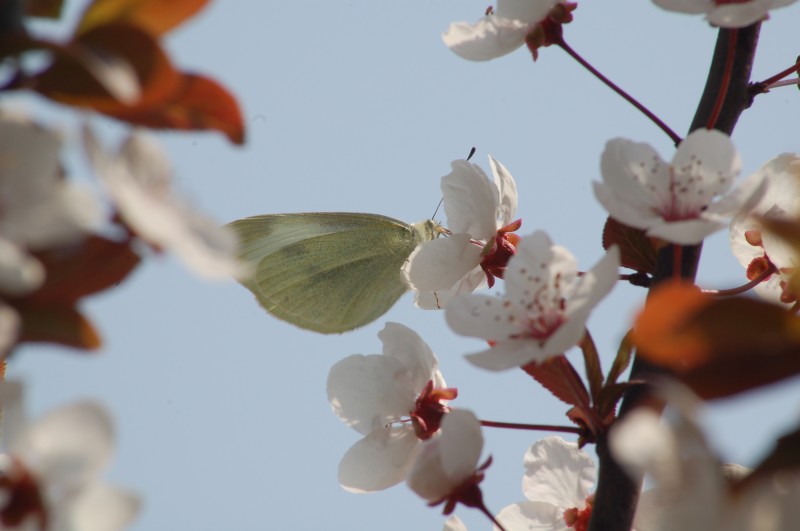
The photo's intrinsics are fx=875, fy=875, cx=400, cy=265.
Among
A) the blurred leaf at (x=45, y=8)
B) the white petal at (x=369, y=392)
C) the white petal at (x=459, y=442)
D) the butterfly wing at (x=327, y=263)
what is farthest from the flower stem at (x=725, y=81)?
the butterfly wing at (x=327, y=263)

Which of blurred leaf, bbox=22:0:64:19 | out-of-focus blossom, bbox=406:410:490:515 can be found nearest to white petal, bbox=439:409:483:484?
out-of-focus blossom, bbox=406:410:490:515

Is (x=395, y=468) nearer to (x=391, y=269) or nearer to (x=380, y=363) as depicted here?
(x=380, y=363)

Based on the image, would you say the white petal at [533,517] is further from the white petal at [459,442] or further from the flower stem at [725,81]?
the flower stem at [725,81]

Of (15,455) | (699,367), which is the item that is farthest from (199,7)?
(699,367)

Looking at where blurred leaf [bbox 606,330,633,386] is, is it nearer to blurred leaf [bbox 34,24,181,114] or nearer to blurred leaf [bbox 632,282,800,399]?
blurred leaf [bbox 632,282,800,399]

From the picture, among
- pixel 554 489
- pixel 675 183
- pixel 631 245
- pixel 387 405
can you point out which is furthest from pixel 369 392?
pixel 675 183

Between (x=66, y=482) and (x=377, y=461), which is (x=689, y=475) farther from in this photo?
(x=377, y=461)
